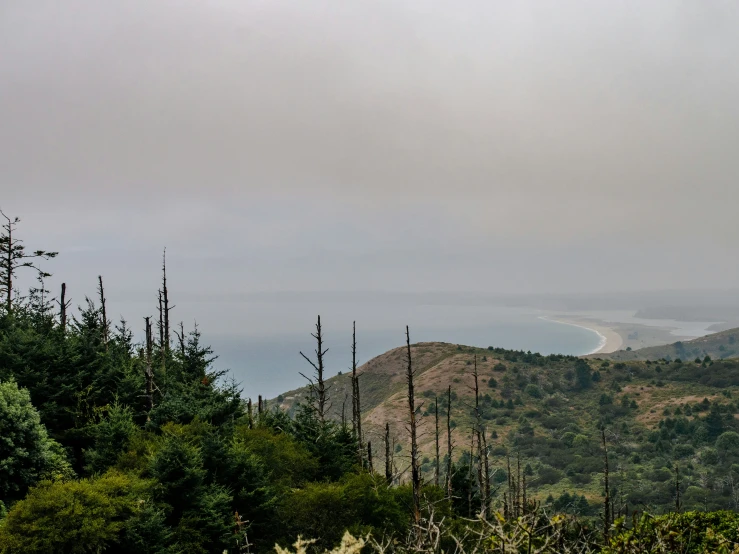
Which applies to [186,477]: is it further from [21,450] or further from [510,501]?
[510,501]

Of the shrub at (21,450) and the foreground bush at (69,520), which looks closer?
the foreground bush at (69,520)

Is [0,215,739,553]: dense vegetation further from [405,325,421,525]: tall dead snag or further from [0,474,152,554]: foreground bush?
[405,325,421,525]: tall dead snag

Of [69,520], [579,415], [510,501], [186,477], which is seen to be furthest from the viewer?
[579,415]

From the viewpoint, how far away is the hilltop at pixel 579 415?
244 ft

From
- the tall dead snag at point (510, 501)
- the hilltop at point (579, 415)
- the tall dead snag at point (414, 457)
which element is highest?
the tall dead snag at point (414, 457)

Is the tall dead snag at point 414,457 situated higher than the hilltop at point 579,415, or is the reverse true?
the tall dead snag at point 414,457

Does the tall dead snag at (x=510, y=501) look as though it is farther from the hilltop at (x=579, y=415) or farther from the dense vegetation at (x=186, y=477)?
the hilltop at (x=579, y=415)

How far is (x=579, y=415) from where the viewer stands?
10062 centimetres

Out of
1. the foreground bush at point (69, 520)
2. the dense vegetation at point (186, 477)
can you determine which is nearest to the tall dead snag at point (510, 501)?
the dense vegetation at point (186, 477)

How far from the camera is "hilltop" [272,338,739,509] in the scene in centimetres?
7438

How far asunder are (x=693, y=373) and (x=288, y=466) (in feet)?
360

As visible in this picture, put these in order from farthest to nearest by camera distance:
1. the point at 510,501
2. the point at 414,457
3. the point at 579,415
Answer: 1. the point at 579,415
2. the point at 510,501
3. the point at 414,457

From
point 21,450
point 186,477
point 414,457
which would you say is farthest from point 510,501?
point 21,450

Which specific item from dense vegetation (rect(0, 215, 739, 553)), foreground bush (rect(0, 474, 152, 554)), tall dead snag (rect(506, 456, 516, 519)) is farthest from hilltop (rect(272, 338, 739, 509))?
foreground bush (rect(0, 474, 152, 554))
